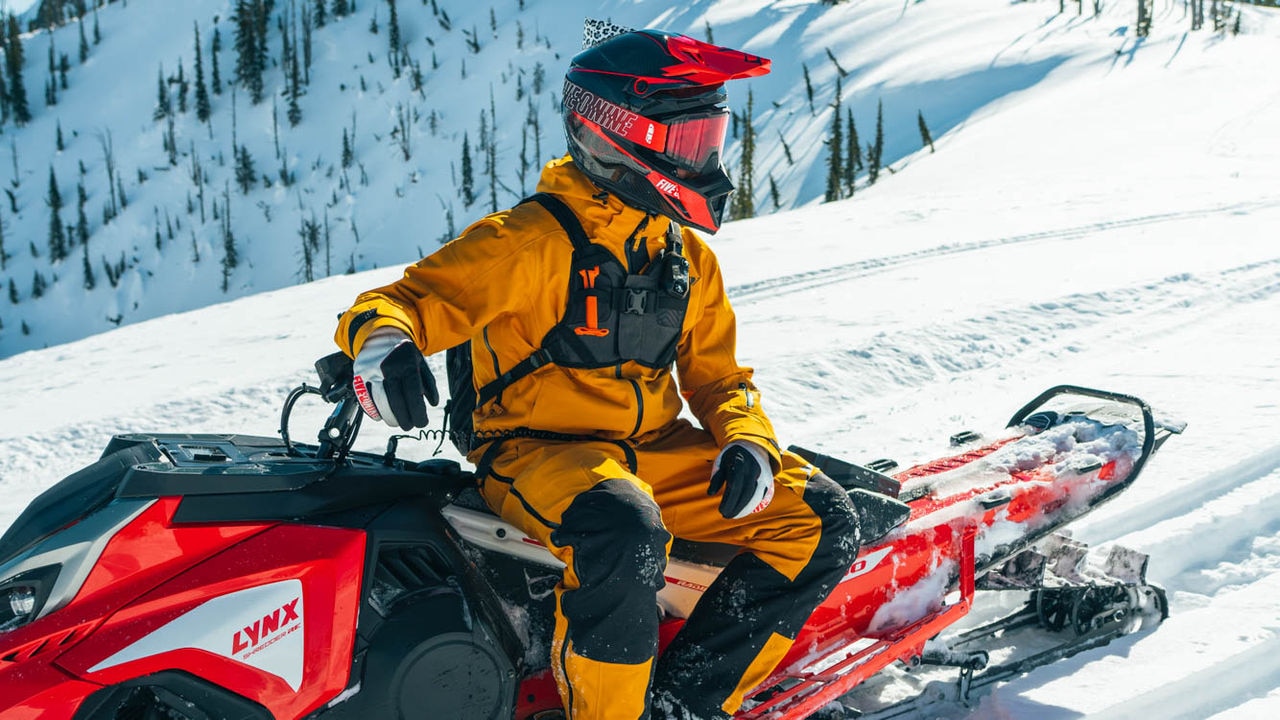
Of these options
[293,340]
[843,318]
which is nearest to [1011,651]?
[843,318]

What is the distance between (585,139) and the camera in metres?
2.61

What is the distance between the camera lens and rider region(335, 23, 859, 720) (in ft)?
7.67

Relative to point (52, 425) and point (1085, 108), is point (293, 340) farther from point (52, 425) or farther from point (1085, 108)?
point (1085, 108)

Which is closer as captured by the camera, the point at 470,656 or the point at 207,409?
the point at 470,656

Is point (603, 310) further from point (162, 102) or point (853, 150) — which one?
point (162, 102)

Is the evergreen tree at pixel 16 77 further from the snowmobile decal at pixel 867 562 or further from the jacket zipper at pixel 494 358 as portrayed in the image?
the snowmobile decal at pixel 867 562

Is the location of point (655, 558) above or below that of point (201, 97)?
above

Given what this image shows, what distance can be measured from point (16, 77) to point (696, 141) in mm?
78179

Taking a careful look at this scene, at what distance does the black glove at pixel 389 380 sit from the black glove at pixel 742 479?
0.77 m

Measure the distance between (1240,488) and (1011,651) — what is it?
140 centimetres

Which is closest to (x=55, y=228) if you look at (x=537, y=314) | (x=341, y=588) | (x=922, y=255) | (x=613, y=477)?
(x=922, y=255)

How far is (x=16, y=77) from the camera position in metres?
66.4

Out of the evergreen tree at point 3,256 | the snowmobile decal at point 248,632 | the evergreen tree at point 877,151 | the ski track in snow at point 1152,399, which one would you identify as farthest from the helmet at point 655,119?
the evergreen tree at point 3,256

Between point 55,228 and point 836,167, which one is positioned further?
point 55,228
